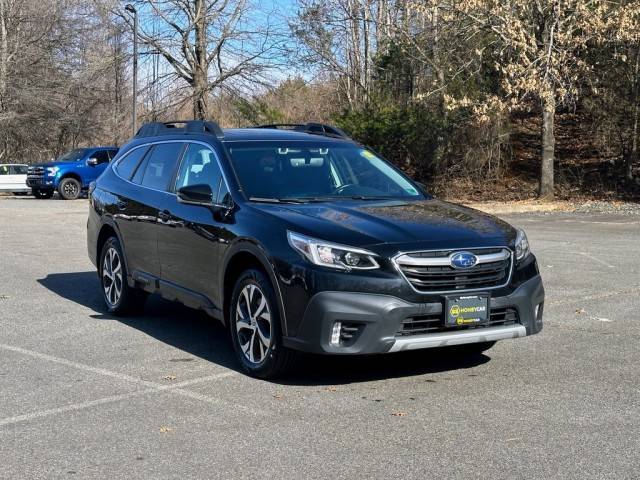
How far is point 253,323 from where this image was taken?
6301 millimetres

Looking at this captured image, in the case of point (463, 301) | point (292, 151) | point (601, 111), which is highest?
point (601, 111)

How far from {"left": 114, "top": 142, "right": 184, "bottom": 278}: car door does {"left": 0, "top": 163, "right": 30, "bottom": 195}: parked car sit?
30.6 metres

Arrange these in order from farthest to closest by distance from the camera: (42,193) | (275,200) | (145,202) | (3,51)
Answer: (3,51) → (42,193) → (145,202) → (275,200)

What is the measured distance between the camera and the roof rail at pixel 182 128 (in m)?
7.48

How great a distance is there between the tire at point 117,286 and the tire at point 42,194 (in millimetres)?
26827

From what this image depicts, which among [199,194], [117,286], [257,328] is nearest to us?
[257,328]

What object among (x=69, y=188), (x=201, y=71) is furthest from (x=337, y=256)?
(x=201, y=71)

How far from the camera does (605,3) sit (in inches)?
967

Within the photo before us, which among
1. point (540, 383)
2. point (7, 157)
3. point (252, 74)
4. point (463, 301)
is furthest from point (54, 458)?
point (7, 157)

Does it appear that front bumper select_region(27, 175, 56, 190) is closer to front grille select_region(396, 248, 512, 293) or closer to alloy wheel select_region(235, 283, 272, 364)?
alloy wheel select_region(235, 283, 272, 364)

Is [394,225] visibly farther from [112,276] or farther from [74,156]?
[74,156]

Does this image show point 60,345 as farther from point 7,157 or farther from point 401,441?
point 7,157

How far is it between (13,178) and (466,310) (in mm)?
34510

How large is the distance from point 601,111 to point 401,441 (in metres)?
26.1
